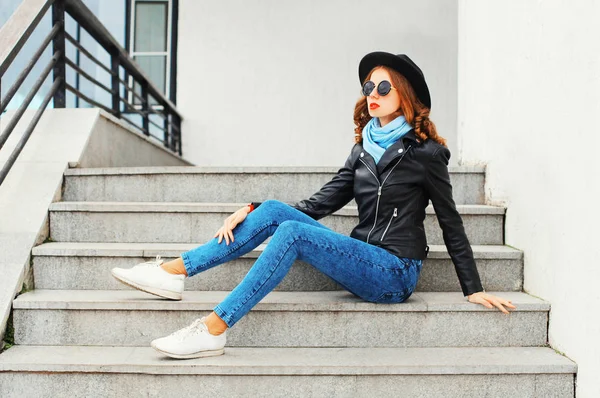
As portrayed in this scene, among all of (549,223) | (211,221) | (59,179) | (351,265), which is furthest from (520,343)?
(59,179)

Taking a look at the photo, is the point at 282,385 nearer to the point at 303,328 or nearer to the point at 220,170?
the point at 303,328

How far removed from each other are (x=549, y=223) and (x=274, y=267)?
3.78ft

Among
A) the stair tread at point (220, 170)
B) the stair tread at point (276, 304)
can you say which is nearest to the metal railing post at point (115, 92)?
the stair tread at point (220, 170)

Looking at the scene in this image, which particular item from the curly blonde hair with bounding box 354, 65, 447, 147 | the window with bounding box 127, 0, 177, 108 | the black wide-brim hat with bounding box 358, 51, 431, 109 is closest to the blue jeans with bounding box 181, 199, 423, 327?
the curly blonde hair with bounding box 354, 65, 447, 147

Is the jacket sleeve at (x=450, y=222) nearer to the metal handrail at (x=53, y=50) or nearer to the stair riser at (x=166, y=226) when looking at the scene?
the stair riser at (x=166, y=226)

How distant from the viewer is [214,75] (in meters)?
6.10

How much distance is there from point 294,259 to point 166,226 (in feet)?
3.25

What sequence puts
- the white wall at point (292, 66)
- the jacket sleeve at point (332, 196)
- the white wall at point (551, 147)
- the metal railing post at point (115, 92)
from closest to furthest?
the white wall at point (551, 147) → the jacket sleeve at point (332, 196) → the metal railing post at point (115, 92) → the white wall at point (292, 66)

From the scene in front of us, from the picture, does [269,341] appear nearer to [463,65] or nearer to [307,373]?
[307,373]

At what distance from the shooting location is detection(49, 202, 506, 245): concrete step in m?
2.54

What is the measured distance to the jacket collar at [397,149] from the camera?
2.02m

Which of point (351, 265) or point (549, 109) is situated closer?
point (351, 265)

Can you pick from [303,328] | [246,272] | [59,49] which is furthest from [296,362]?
[59,49]

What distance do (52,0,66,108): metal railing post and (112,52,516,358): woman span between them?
1662 mm
